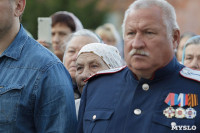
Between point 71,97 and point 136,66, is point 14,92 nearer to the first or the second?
point 71,97

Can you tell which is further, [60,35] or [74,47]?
[60,35]

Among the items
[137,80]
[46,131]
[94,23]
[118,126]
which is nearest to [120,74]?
[137,80]

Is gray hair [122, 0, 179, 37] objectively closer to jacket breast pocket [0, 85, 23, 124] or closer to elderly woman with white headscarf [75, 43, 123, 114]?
jacket breast pocket [0, 85, 23, 124]

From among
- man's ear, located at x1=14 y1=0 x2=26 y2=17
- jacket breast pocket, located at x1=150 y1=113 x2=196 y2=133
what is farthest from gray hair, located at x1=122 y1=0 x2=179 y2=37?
man's ear, located at x1=14 y1=0 x2=26 y2=17

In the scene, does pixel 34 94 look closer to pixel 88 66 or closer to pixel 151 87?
pixel 151 87

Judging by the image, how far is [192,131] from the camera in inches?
104

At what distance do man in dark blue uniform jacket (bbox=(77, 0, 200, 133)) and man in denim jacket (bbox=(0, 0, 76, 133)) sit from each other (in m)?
0.22

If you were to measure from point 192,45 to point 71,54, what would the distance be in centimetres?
148

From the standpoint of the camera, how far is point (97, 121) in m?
2.92

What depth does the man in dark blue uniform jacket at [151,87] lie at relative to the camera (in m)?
2.71

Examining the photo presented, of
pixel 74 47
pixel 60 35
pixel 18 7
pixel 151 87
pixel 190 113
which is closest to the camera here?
pixel 190 113

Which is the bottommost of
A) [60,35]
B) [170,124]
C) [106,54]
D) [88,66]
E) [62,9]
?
[170,124]

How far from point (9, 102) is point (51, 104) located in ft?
0.89

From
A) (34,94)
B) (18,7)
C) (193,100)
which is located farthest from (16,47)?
(193,100)
